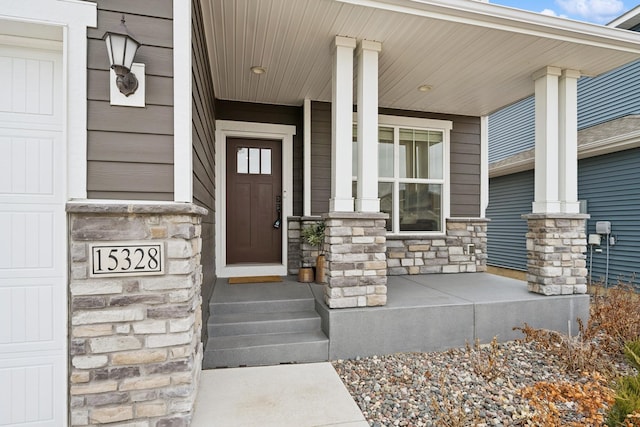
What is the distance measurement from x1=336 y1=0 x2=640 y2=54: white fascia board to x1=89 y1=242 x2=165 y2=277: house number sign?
2320 millimetres

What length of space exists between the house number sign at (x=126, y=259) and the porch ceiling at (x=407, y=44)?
1.96 metres

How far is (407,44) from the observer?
3.06m

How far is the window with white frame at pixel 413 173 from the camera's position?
4688mm

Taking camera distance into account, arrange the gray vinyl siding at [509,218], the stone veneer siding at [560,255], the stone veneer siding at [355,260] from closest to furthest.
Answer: the stone veneer siding at [355,260] → the stone veneer siding at [560,255] → the gray vinyl siding at [509,218]

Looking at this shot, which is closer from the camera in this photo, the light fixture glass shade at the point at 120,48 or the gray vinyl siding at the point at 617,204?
the light fixture glass shade at the point at 120,48

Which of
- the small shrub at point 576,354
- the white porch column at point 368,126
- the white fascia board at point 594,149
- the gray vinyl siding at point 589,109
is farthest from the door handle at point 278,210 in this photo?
the white fascia board at point 594,149

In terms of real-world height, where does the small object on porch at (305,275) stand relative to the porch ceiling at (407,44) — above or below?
below

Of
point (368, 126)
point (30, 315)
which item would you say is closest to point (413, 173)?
point (368, 126)

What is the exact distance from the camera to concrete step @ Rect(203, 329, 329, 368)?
2635mm

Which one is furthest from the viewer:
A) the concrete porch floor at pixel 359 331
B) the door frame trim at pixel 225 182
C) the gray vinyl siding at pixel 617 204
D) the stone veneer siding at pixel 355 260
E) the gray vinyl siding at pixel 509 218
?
the gray vinyl siding at pixel 509 218

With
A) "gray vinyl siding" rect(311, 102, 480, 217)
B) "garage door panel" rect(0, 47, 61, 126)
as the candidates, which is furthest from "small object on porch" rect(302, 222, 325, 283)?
"garage door panel" rect(0, 47, 61, 126)

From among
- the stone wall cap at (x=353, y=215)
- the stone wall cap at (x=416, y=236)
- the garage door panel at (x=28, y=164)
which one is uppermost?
the garage door panel at (x=28, y=164)

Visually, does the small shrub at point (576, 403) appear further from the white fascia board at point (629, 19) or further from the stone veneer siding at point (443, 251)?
the white fascia board at point (629, 19)

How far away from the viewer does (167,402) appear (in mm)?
1854
